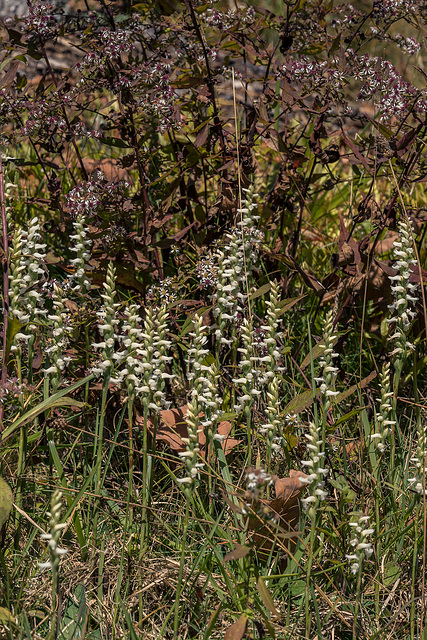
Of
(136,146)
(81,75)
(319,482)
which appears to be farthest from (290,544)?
(81,75)

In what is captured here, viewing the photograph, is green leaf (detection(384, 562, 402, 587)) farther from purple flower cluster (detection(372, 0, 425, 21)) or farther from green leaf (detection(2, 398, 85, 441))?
purple flower cluster (detection(372, 0, 425, 21))

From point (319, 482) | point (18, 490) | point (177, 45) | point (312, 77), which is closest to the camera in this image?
point (319, 482)

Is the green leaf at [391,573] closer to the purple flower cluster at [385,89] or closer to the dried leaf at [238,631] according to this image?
the dried leaf at [238,631]

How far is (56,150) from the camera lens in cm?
275

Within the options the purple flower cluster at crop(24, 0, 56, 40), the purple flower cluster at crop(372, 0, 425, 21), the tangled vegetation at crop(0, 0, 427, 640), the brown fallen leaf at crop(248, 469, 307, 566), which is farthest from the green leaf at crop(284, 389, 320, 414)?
the purple flower cluster at crop(24, 0, 56, 40)

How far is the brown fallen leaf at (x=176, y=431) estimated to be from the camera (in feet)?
7.18

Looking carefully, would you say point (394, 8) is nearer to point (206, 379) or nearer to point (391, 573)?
point (206, 379)

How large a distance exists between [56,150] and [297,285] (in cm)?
130

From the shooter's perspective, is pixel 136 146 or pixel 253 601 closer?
pixel 253 601

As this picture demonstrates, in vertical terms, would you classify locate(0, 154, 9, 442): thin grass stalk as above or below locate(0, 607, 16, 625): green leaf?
above

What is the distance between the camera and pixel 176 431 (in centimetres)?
233

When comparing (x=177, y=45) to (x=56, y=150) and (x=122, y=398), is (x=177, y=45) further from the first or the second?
(x=122, y=398)

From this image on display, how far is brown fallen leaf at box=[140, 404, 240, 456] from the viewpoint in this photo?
2189mm

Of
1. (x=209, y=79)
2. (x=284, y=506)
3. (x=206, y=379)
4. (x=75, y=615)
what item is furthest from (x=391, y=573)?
(x=209, y=79)
